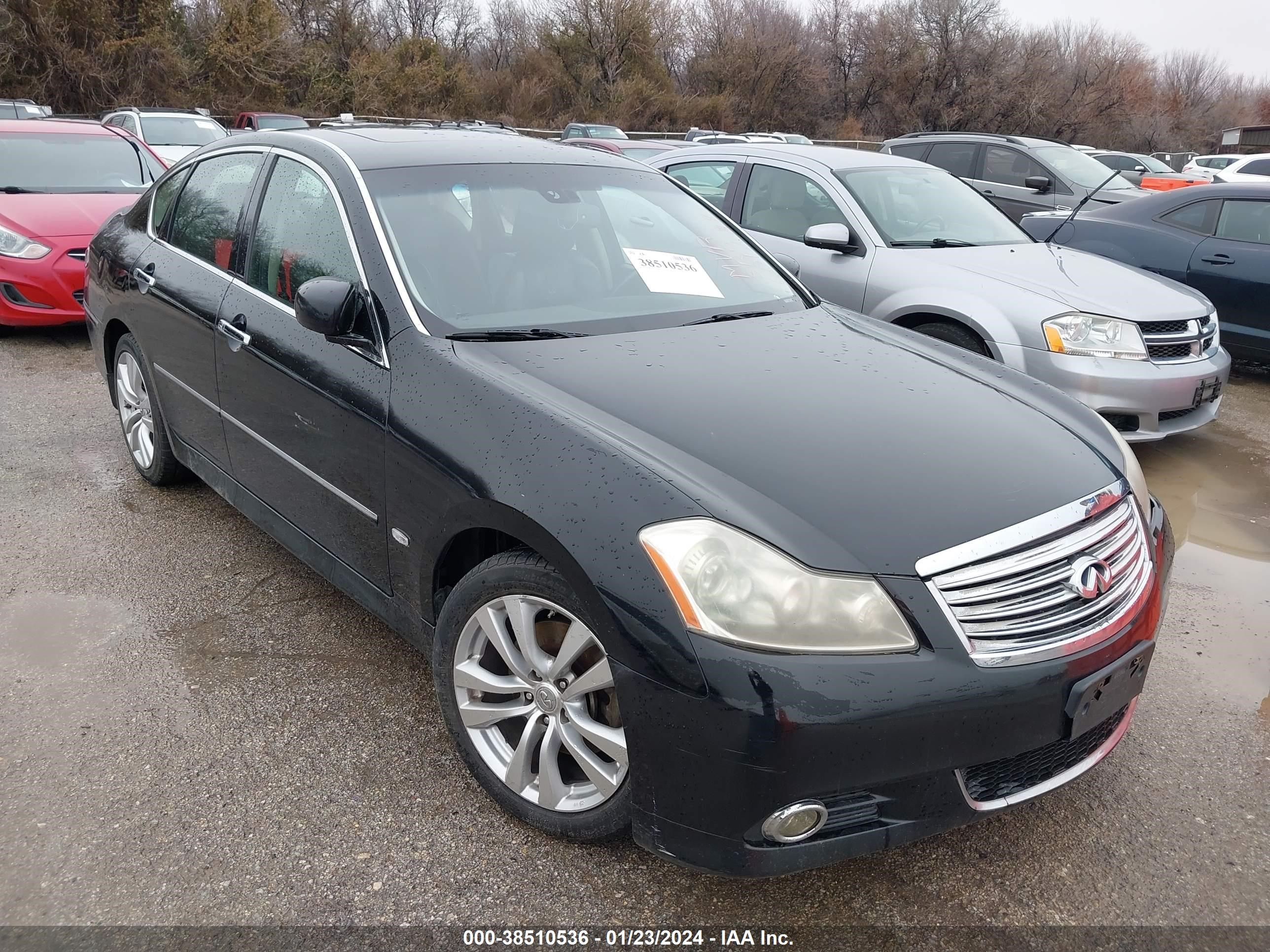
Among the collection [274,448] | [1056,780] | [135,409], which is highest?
[274,448]

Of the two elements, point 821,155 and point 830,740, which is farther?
point 821,155

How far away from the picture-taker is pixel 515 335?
2.79 m

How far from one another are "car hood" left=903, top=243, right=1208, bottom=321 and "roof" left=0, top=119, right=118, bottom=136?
268 inches

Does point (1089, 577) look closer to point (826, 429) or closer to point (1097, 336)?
point (826, 429)

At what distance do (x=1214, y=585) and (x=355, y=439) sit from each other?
11.2 feet

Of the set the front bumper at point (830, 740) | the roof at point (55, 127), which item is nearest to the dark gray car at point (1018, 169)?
the roof at point (55, 127)

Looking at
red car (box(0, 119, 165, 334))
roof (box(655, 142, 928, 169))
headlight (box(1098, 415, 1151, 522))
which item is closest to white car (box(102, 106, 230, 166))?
red car (box(0, 119, 165, 334))

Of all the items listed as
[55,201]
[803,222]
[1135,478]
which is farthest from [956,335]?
[55,201]

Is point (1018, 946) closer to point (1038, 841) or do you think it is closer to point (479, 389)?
point (1038, 841)

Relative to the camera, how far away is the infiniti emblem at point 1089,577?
85.4 inches

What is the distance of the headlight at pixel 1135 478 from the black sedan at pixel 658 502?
0.01m

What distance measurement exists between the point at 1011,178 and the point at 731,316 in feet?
31.0

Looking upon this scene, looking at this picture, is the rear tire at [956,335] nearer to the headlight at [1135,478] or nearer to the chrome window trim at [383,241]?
the headlight at [1135,478]

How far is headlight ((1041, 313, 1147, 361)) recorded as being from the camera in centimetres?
500
